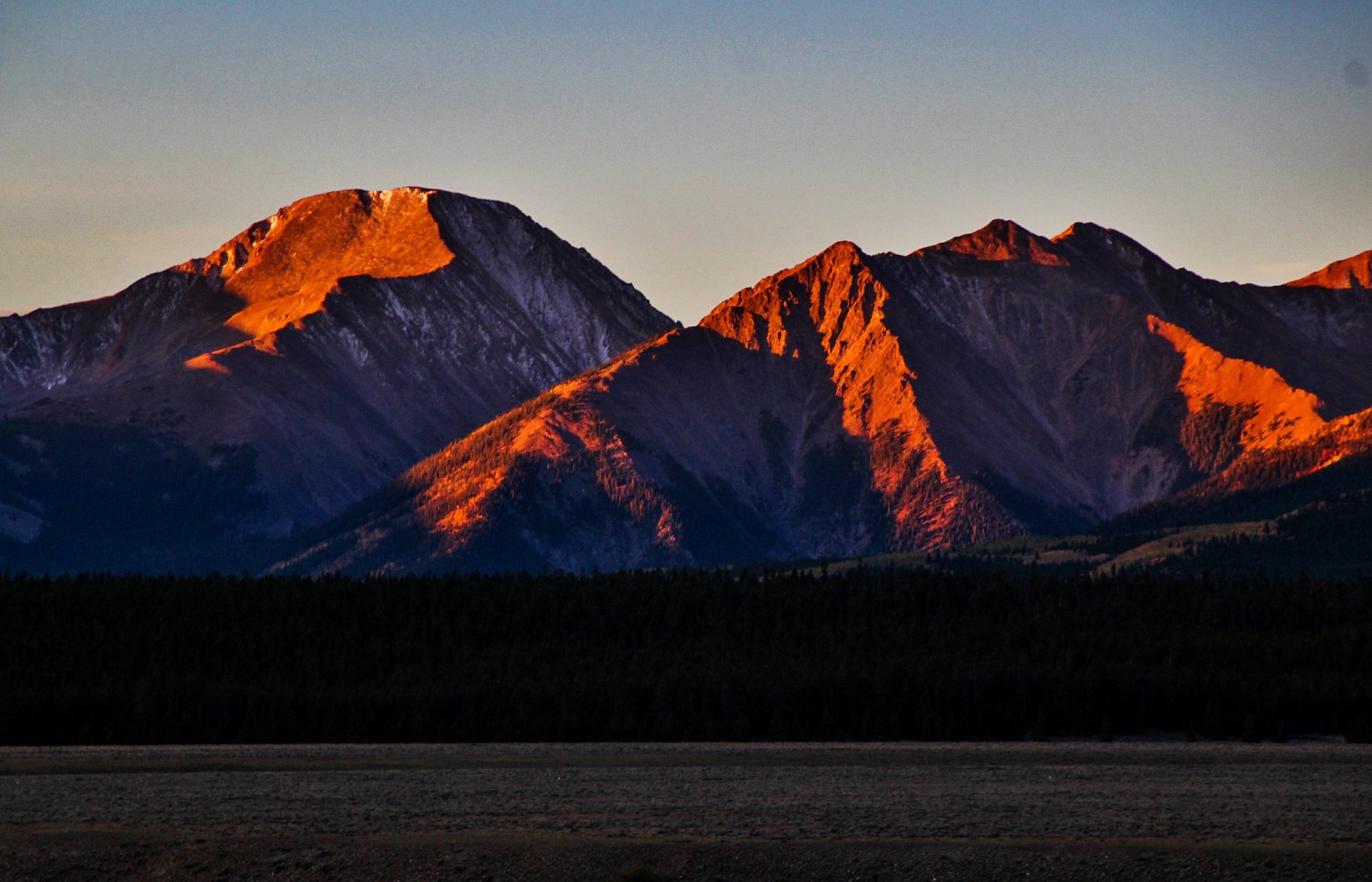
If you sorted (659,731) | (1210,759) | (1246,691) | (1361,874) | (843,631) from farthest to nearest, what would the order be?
(843,631)
(1246,691)
(659,731)
(1210,759)
(1361,874)

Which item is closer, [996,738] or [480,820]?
[480,820]

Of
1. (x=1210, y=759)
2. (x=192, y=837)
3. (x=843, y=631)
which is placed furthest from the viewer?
(x=843, y=631)

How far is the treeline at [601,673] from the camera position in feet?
449

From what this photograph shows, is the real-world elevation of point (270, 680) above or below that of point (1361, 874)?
above

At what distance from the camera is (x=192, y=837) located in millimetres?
69312

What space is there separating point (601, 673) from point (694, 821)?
88.7 metres

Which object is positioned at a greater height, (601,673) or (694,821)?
(601,673)

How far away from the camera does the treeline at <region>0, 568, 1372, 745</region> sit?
13700 centimetres

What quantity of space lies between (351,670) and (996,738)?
58.1 m

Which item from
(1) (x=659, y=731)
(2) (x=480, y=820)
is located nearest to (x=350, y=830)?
(2) (x=480, y=820)

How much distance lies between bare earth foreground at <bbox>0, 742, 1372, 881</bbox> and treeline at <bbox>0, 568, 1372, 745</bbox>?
126 ft

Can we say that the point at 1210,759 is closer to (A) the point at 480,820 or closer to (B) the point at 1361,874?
(B) the point at 1361,874

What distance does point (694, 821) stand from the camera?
2825 inches

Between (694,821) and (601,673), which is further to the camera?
(601,673)
